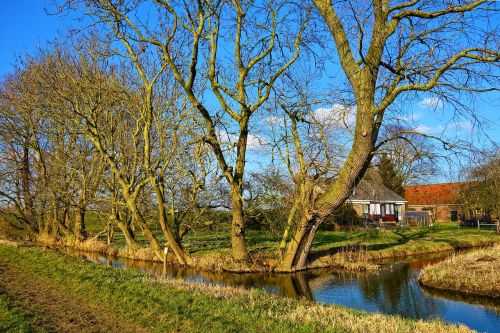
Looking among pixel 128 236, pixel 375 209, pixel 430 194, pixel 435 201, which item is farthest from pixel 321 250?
pixel 430 194

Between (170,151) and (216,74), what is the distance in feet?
12.5

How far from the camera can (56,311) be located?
8234 mm

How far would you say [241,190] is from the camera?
18.7 metres

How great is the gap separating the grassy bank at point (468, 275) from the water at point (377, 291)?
46 cm

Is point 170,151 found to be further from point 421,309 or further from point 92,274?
point 421,309

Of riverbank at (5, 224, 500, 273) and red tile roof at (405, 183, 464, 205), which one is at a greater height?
red tile roof at (405, 183, 464, 205)

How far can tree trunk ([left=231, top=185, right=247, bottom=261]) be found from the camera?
18297 millimetres

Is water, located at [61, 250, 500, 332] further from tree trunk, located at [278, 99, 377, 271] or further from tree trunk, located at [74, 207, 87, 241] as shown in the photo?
tree trunk, located at [74, 207, 87, 241]

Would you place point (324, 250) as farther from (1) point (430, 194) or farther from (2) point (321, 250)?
(1) point (430, 194)

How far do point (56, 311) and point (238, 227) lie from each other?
10.5 meters

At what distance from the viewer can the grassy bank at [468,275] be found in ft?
44.4

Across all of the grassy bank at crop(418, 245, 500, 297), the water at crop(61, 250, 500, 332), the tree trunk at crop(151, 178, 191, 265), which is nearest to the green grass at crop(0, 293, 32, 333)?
the water at crop(61, 250, 500, 332)

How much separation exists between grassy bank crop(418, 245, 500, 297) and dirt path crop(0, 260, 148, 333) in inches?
413

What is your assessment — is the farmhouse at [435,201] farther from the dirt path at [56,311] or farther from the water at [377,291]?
the dirt path at [56,311]
